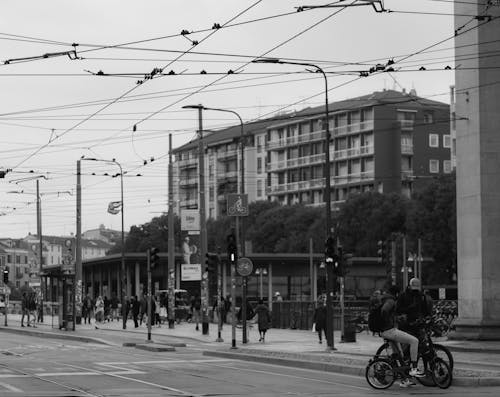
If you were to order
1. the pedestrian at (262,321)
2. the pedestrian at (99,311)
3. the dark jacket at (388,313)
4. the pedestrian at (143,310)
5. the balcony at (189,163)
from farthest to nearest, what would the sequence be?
1. the balcony at (189,163)
2. the pedestrian at (99,311)
3. the pedestrian at (143,310)
4. the pedestrian at (262,321)
5. the dark jacket at (388,313)

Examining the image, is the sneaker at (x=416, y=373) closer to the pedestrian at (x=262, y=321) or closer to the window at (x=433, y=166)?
the pedestrian at (x=262, y=321)

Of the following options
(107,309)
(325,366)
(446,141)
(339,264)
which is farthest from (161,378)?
(446,141)

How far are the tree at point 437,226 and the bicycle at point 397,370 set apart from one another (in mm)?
69546

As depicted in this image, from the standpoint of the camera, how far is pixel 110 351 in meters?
33.3

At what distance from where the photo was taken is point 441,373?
19172mm

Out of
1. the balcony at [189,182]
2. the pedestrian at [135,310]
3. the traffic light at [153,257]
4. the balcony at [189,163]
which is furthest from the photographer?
the balcony at [189,182]

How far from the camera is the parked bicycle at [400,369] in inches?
752

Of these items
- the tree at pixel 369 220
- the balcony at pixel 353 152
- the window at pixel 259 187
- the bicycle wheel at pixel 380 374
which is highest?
the balcony at pixel 353 152

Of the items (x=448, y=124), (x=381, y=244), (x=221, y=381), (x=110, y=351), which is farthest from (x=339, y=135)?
(x=221, y=381)

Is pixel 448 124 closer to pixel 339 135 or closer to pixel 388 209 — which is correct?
pixel 339 135

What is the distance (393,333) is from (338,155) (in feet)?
383

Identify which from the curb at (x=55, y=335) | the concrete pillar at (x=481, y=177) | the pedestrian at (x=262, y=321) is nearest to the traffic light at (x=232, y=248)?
the pedestrian at (x=262, y=321)

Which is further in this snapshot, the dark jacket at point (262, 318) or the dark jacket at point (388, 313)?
the dark jacket at point (262, 318)

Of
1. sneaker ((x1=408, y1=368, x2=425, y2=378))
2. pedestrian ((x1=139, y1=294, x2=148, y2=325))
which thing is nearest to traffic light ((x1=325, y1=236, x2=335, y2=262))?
sneaker ((x1=408, y1=368, x2=425, y2=378))
